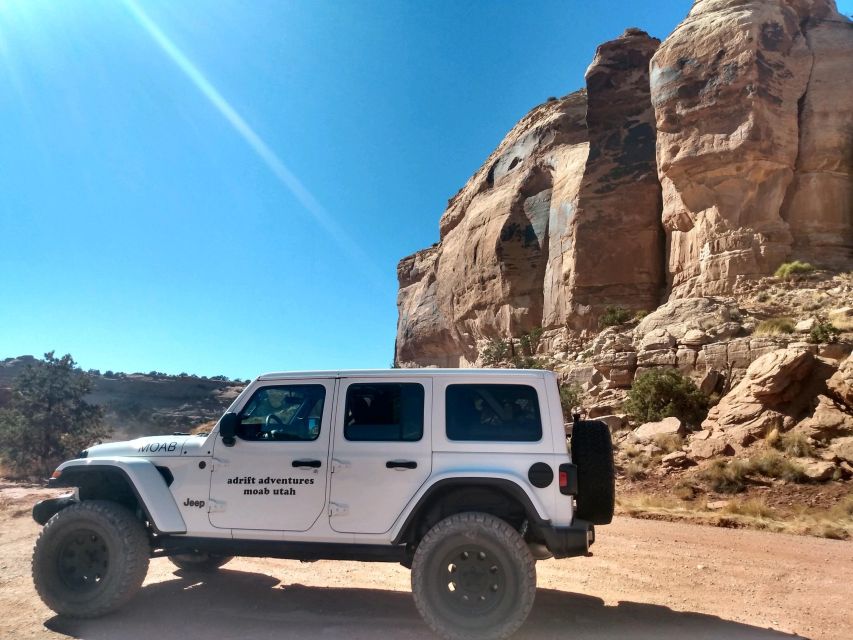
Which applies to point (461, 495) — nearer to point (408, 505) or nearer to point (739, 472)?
point (408, 505)

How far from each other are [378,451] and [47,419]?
58.3 feet

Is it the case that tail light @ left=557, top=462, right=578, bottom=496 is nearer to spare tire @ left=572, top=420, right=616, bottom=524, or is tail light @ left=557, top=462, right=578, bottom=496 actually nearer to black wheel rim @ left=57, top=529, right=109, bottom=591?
spare tire @ left=572, top=420, right=616, bottom=524

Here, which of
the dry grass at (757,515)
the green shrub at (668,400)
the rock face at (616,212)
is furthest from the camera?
the rock face at (616,212)

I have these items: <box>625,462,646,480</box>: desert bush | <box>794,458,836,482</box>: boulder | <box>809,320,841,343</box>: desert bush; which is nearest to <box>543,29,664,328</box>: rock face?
<box>809,320,841,343</box>: desert bush

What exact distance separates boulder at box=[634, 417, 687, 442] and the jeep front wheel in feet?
46.8

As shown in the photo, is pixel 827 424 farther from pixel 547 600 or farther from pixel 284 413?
pixel 284 413

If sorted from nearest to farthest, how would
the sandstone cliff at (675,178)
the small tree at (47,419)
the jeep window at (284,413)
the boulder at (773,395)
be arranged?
the jeep window at (284,413)
the boulder at (773,395)
the small tree at (47,419)
the sandstone cliff at (675,178)

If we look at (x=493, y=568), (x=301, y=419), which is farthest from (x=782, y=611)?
(x=301, y=419)

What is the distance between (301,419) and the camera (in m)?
5.21

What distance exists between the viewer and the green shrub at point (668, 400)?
62.7ft

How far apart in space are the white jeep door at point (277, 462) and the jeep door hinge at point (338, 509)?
0.09 m

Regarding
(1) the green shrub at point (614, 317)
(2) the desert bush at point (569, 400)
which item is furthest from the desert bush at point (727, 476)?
(1) the green shrub at point (614, 317)

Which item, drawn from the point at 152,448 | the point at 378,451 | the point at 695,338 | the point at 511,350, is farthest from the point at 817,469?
the point at 511,350

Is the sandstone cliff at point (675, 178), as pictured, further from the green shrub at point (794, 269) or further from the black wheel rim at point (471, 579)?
the black wheel rim at point (471, 579)
